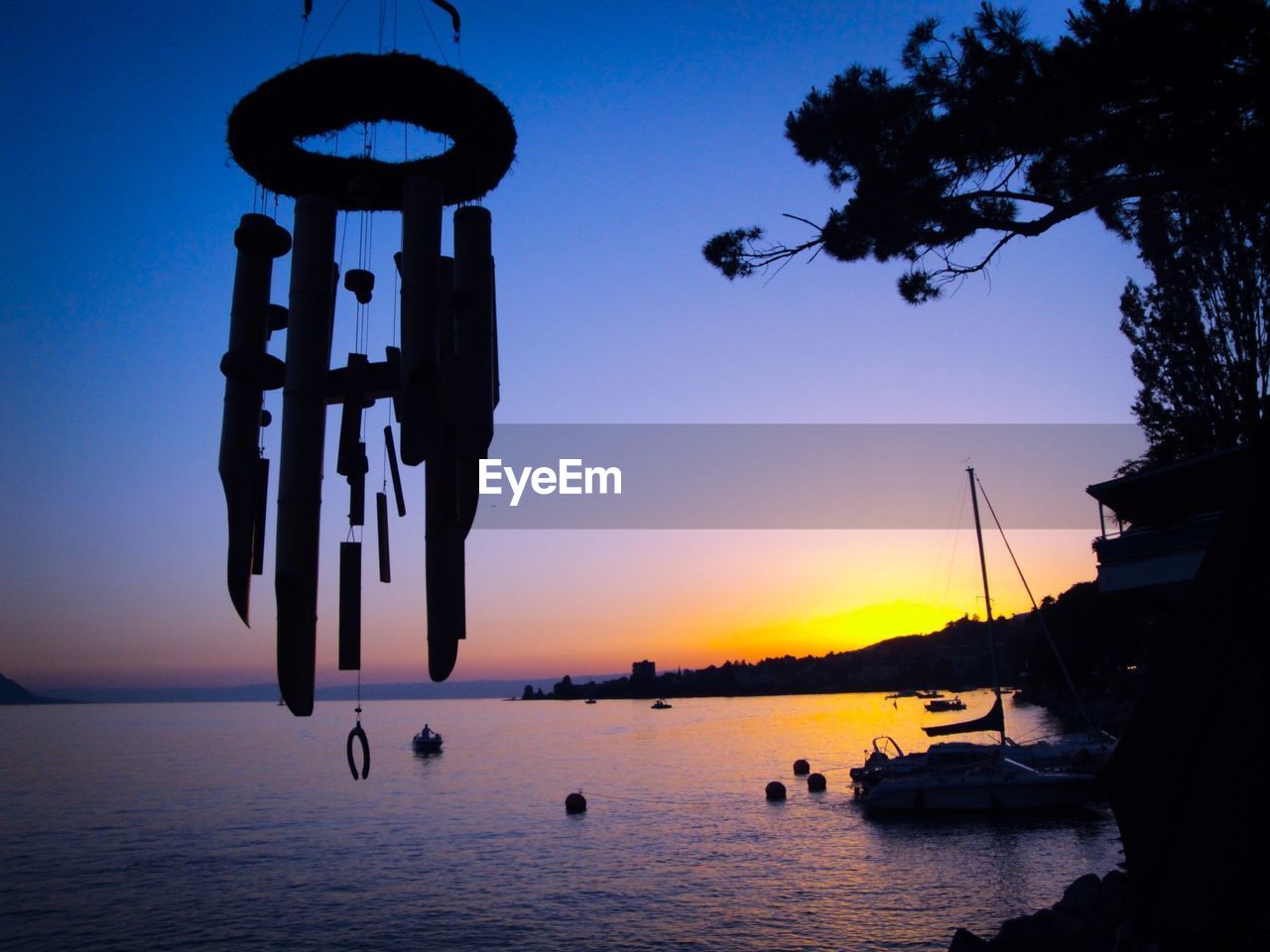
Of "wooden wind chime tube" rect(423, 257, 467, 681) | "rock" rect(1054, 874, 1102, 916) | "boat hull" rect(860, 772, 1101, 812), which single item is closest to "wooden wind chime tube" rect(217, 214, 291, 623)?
"wooden wind chime tube" rect(423, 257, 467, 681)

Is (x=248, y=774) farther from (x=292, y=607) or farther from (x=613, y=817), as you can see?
(x=292, y=607)

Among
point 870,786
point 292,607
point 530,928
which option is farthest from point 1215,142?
point 870,786

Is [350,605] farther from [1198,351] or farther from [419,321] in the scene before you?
[1198,351]

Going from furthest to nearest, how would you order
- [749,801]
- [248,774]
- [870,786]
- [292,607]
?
[248,774] → [749,801] → [870,786] → [292,607]

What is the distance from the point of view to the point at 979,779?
134ft

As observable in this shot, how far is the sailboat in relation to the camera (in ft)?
131

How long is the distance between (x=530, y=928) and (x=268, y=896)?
11.9 metres

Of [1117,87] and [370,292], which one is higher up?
[1117,87]

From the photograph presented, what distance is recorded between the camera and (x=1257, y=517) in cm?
478

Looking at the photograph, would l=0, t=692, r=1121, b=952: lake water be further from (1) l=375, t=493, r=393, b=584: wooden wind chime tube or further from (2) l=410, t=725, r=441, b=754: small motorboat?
(2) l=410, t=725, r=441, b=754: small motorboat

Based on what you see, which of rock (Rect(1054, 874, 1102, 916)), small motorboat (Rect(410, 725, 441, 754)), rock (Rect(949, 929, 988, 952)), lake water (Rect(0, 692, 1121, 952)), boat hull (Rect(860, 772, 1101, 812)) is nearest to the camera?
rock (Rect(949, 929, 988, 952))

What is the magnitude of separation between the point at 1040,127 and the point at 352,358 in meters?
7.52

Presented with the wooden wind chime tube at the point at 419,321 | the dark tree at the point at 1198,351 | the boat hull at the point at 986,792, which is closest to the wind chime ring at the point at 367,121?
the wooden wind chime tube at the point at 419,321

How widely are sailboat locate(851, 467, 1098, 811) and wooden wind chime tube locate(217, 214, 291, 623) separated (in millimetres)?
36772
